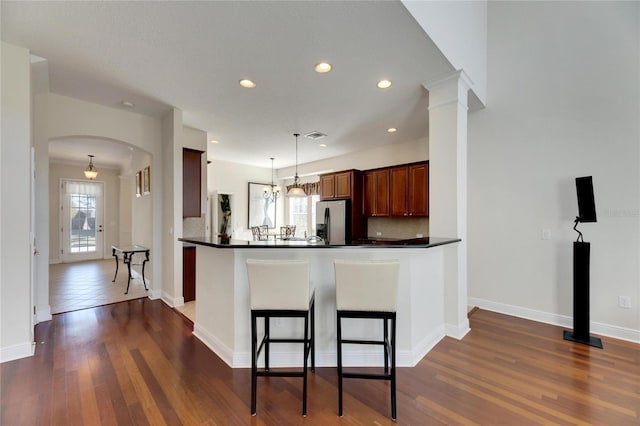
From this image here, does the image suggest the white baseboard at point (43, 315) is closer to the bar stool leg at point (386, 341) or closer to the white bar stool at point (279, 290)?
the white bar stool at point (279, 290)

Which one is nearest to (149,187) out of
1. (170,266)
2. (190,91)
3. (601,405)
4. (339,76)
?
(170,266)

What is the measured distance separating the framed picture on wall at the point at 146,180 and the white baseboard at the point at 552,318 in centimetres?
522

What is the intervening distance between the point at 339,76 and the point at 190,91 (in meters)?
1.78

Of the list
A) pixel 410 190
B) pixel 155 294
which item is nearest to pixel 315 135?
pixel 410 190

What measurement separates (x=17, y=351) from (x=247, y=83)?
131 inches

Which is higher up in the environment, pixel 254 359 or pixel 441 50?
pixel 441 50

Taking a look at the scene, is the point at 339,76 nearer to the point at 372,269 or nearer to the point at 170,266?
the point at 372,269

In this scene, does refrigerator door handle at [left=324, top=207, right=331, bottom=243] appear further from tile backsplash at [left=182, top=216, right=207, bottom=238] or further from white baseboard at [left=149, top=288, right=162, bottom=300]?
white baseboard at [left=149, top=288, right=162, bottom=300]

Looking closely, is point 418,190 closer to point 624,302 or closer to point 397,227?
point 397,227

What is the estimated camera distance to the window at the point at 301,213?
759 centimetres

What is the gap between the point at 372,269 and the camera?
192cm

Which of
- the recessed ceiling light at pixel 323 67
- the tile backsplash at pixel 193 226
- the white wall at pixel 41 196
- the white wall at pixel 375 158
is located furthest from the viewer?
the white wall at pixel 375 158

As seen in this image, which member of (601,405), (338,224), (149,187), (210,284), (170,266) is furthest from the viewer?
(338,224)

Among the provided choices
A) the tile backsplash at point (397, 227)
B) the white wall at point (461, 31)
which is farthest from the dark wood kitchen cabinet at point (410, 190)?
the white wall at point (461, 31)
